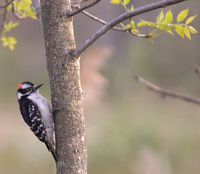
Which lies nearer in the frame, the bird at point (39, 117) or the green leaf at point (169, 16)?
the green leaf at point (169, 16)

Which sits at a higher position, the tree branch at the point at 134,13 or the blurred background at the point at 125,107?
the tree branch at the point at 134,13

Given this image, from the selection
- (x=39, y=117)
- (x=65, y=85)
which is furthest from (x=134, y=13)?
(x=39, y=117)

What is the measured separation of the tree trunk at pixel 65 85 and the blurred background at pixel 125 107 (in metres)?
1.82

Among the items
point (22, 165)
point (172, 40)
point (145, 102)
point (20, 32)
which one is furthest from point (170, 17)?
point (20, 32)

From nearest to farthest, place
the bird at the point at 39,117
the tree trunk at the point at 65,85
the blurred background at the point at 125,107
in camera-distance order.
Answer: the tree trunk at the point at 65,85, the bird at the point at 39,117, the blurred background at the point at 125,107

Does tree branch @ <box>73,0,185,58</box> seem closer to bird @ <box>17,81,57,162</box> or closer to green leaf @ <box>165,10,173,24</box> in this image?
green leaf @ <box>165,10,173,24</box>

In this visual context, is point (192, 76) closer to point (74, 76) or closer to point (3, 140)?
point (3, 140)

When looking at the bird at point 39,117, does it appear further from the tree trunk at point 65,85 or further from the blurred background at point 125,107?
the blurred background at point 125,107

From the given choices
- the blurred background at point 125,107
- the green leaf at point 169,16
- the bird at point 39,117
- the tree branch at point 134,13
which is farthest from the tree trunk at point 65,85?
the blurred background at point 125,107

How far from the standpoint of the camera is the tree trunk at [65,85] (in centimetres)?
174

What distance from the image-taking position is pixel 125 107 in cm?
707

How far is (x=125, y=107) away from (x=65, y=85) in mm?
5452

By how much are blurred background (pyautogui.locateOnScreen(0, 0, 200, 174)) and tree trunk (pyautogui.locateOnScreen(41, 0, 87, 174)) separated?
1.82 metres

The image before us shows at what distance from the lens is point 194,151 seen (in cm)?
468
